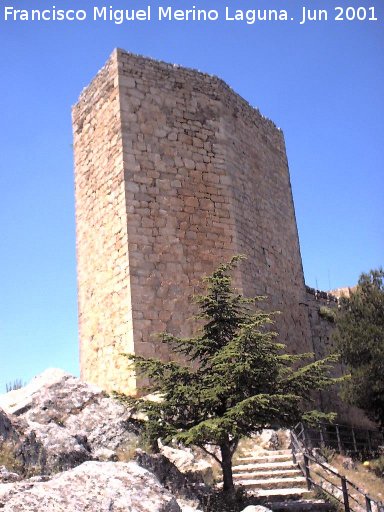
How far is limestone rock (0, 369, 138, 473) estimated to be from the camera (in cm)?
573

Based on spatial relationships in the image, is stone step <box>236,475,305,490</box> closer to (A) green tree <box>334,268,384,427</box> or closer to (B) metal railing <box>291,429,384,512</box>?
(B) metal railing <box>291,429,384,512</box>

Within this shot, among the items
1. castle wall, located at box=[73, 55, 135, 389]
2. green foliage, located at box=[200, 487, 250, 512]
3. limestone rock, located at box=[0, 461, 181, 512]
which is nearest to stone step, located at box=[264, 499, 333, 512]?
green foliage, located at box=[200, 487, 250, 512]

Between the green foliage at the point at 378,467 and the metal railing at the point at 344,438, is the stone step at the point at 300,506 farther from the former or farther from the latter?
the green foliage at the point at 378,467

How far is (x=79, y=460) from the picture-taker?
5.86 metres

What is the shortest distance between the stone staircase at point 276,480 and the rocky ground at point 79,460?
90 centimetres

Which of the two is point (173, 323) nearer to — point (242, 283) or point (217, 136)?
point (242, 283)

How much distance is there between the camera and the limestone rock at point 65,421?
573 centimetres

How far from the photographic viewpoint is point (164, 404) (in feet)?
24.0

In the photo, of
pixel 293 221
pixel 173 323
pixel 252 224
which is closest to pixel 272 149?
pixel 293 221

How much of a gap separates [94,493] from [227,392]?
158 inches

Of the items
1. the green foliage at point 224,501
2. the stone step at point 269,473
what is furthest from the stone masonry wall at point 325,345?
the green foliage at point 224,501

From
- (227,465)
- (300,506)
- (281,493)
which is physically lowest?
(300,506)

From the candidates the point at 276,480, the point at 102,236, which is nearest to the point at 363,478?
the point at 276,480

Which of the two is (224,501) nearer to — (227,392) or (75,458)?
(227,392)
